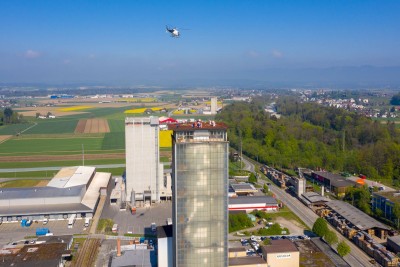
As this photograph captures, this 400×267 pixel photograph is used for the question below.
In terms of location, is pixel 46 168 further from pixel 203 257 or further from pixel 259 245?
pixel 203 257

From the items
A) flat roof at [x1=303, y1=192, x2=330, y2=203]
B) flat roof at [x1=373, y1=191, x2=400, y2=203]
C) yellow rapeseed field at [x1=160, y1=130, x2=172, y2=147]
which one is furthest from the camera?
yellow rapeseed field at [x1=160, y1=130, x2=172, y2=147]

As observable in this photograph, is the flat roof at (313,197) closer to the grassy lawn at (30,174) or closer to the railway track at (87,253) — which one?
the railway track at (87,253)

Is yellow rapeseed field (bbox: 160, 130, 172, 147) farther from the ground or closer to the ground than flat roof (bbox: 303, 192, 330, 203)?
farther from the ground

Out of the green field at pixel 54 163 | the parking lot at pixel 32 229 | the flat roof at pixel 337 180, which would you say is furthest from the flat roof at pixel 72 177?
the flat roof at pixel 337 180

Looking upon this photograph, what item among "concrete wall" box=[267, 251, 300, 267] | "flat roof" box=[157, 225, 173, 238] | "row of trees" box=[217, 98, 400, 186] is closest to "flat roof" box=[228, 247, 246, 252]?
"concrete wall" box=[267, 251, 300, 267]

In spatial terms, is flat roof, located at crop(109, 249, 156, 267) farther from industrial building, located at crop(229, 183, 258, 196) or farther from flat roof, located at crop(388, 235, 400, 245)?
flat roof, located at crop(388, 235, 400, 245)

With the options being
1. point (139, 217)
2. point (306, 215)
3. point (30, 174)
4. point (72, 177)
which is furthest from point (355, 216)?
point (30, 174)
